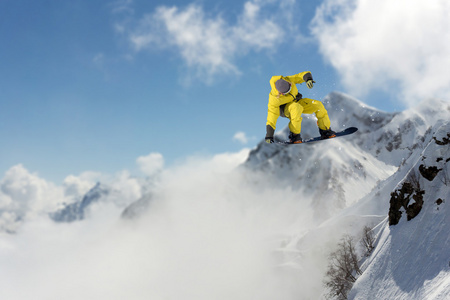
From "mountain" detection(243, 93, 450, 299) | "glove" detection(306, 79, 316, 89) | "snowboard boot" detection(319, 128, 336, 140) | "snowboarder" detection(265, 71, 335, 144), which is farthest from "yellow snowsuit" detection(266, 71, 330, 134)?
"mountain" detection(243, 93, 450, 299)

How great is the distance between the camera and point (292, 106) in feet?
50.2

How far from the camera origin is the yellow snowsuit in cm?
1522

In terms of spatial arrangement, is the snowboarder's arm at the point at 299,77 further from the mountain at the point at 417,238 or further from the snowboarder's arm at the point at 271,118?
the mountain at the point at 417,238

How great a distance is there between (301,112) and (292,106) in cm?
66

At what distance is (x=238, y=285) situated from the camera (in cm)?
8388

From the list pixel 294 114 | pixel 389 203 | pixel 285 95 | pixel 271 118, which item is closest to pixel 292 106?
pixel 294 114

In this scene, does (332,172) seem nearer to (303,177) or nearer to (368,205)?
(303,177)

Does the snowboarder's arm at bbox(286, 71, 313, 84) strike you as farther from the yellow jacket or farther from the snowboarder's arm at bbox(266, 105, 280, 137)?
the snowboarder's arm at bbox(266, 105, 280, 137)

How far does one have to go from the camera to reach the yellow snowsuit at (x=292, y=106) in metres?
15.2

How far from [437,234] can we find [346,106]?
185 m

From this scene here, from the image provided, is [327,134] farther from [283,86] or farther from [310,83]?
[283,86]

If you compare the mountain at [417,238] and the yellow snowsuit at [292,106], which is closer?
the yellow snowsuit at [292,106]

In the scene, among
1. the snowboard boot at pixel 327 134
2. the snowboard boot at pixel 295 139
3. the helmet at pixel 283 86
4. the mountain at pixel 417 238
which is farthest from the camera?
the mountain at pixel 417 238

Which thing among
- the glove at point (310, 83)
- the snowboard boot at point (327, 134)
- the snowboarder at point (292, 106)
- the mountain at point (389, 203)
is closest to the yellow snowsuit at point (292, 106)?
the snowboarder at point (292, 106)
